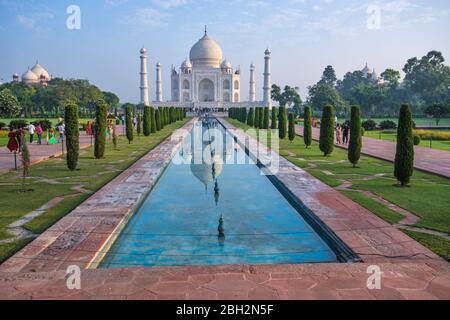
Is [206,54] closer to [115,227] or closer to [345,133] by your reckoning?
[345,133]

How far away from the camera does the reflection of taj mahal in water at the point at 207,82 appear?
55688 millimetres

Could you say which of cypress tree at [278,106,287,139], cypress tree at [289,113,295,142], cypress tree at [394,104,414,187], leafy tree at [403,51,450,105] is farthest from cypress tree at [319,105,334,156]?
leafy tree at [403,51,450,105]

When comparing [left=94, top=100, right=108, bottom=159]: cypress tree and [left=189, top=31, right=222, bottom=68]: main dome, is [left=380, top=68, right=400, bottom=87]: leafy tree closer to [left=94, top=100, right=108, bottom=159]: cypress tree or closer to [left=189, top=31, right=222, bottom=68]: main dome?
[left=189, top=31, right=222, bottom=68]: main dome

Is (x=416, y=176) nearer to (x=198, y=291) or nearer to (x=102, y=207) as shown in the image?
(x=102, y=207)

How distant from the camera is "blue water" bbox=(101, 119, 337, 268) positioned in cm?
396

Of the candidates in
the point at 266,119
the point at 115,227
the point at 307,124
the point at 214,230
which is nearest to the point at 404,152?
the point at 214,230

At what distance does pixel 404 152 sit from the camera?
7.12m

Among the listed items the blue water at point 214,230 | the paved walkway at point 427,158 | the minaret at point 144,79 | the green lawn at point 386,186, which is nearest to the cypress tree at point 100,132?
the blue water at point 214,230

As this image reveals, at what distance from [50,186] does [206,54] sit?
5314cm

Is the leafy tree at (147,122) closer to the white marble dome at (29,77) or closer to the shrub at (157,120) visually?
the shrub at (157,120)

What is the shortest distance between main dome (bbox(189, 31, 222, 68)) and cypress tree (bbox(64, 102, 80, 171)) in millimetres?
50299

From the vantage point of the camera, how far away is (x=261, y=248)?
4.21 metres
